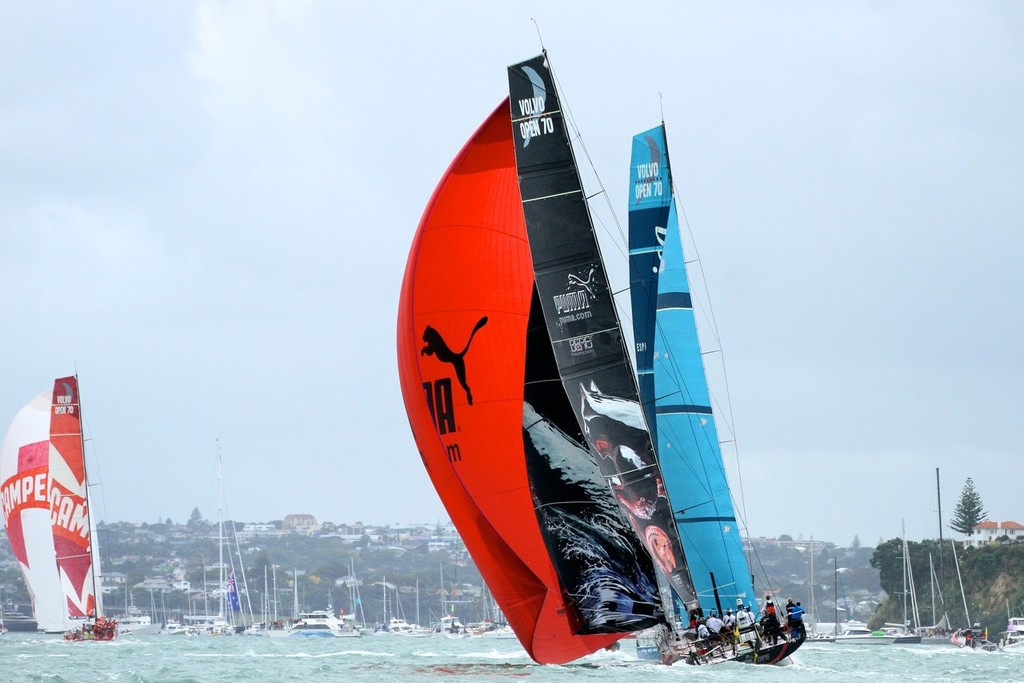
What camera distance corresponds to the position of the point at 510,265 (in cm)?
2108

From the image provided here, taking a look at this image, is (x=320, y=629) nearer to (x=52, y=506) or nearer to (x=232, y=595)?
(x=232, y=595)

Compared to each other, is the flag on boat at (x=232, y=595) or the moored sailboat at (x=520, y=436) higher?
the moored sailboat at (x=520, y=436)

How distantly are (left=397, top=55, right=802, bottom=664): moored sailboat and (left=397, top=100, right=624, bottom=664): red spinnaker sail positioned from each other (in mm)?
19

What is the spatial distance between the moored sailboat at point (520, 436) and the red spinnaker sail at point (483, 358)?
19mm

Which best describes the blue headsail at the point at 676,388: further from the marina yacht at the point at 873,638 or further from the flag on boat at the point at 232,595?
the flag on boat at the point at 232,595

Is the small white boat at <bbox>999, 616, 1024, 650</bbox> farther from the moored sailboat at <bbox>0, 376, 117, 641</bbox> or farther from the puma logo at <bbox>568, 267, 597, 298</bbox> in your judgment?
the puma logo at <bbox>568, 267, 597, 298</bbox>

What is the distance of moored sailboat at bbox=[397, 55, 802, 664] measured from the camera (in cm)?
1984

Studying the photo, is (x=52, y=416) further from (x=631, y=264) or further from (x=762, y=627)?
(x=762, y=627)

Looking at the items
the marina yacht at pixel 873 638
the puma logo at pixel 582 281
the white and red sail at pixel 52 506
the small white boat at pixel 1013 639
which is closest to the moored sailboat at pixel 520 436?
the puma logo at pixel 582 281

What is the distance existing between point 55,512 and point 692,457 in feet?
76.7

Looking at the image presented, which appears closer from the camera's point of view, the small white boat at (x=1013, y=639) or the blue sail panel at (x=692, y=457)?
the blue sail panel at (x=692, y=457)

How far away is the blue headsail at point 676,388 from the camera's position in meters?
25.9

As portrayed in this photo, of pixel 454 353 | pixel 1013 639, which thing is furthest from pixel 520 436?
pixel 1013 639

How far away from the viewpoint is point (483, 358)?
2095cm
